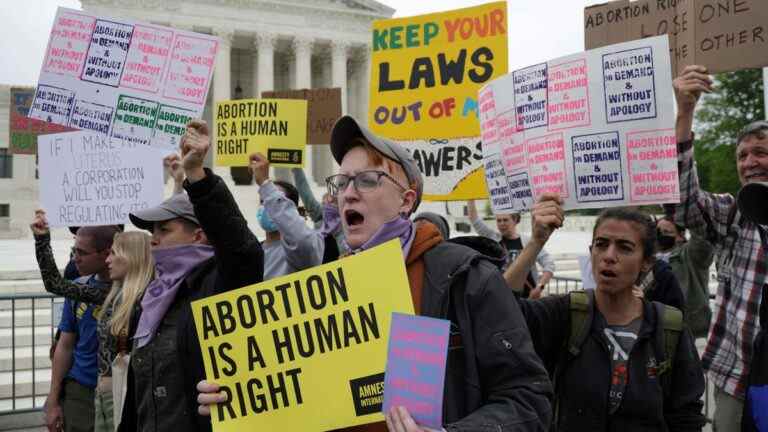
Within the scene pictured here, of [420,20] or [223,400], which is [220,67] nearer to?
[420,20]

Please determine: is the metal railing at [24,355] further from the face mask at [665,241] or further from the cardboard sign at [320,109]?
the face mask at [665,241]

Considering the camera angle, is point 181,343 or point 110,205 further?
point 110,205

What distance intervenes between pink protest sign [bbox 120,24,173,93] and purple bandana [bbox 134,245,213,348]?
236 cm

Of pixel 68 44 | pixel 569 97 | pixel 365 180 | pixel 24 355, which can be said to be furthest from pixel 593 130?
pixel 24 355

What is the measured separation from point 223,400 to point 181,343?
0.74 m

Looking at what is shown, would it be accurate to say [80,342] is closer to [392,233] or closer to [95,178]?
[95,178]

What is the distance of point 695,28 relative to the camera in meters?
3.86

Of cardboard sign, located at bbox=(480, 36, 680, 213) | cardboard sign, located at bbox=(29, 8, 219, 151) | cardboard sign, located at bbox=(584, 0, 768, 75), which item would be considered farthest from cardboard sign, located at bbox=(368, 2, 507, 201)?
cardboard sign, located at bbox=(480, 36, 680, 213)

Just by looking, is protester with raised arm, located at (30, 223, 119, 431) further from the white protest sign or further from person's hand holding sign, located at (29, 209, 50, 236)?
the white protest sign

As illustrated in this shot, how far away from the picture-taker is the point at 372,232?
2.09 metres

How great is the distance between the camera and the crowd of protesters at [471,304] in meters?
1.85

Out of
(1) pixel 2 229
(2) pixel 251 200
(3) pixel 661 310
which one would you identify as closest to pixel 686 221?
(3) pixel 661 310

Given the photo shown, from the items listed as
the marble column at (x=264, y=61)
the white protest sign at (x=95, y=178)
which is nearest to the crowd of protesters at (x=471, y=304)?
the white protest sign at (x=95, y=178)

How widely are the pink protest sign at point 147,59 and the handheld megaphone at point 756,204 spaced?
13.6 feet
